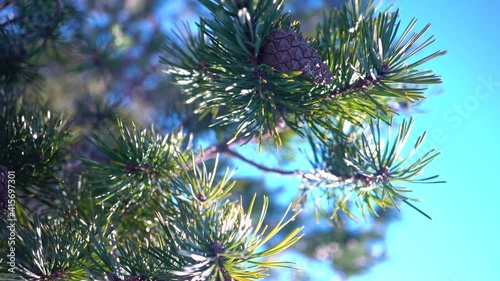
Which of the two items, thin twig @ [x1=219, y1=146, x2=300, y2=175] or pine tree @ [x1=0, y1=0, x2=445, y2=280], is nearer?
pine tree @ [x1=0, y1=0, x2=445, y2=280]

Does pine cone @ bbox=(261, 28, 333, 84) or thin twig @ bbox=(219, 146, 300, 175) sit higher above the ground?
thin twig @ bbox=(219, 146, 300, 175)

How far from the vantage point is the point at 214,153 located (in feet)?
2.03

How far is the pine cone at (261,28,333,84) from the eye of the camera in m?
0.41

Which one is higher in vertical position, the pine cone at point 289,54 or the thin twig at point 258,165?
the thin twig at point 258,165

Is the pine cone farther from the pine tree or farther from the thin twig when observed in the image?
the thin twig

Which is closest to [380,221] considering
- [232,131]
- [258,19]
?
[232,131]

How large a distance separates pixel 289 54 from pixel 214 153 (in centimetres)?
24

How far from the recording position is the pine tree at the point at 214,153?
0.40 meters

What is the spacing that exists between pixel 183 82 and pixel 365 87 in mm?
203

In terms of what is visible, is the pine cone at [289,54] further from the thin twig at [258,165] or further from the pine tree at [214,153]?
the thin twig at [258,165]

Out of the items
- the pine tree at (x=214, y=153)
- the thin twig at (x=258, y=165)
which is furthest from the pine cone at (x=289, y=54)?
the thin twig at (x=258, y=165)

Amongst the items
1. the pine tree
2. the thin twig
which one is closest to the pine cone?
the pine tree

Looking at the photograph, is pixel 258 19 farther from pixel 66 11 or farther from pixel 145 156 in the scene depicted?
pixel 66 11

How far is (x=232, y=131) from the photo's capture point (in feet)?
2.18
